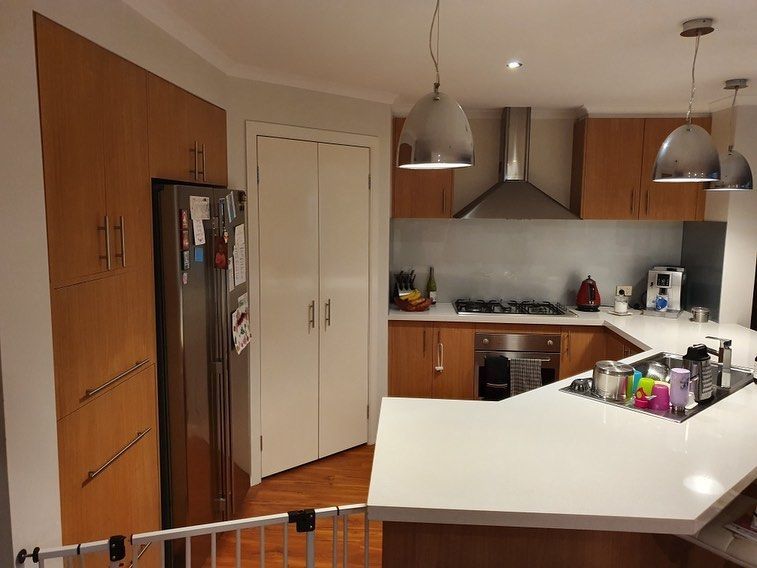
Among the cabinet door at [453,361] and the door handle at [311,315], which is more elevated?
the door handle at [311,315]

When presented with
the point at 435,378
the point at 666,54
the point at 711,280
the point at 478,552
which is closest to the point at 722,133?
the point at 711,280

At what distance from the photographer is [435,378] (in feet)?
13.8

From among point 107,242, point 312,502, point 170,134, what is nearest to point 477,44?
point 170,134

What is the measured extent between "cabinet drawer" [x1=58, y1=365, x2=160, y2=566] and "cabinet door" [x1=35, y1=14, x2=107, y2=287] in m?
0.47

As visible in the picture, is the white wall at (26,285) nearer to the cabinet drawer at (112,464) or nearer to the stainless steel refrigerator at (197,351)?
the cabinet drawer at (112,464)

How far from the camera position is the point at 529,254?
4617mm

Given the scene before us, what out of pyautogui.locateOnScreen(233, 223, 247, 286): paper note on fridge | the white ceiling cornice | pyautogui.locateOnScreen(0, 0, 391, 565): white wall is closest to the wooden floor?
pyautogui.locateOnScreen(233, 223, 247, 286): paper note on fridge

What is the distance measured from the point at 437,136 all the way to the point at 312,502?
7.81ft

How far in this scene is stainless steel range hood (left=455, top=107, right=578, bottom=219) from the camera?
4213 millimetres

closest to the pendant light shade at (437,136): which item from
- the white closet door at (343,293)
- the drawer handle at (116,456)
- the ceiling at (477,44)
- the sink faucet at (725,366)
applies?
the ceiling at (477,44)

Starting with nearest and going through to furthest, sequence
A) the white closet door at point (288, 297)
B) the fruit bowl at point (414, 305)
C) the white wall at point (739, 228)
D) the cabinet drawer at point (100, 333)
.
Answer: the cabinet drawer at point (100, 333)
the white closet door at point (288, 297)
the white wall at point (739, 228)
the fruit bowl at point (414, 305)

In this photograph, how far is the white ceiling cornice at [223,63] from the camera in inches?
87.0

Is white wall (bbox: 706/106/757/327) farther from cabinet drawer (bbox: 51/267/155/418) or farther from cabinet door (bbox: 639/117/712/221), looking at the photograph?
cabinet drawer (bbox: 51/267/155/418)

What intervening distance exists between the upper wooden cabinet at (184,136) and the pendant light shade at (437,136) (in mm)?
1102
